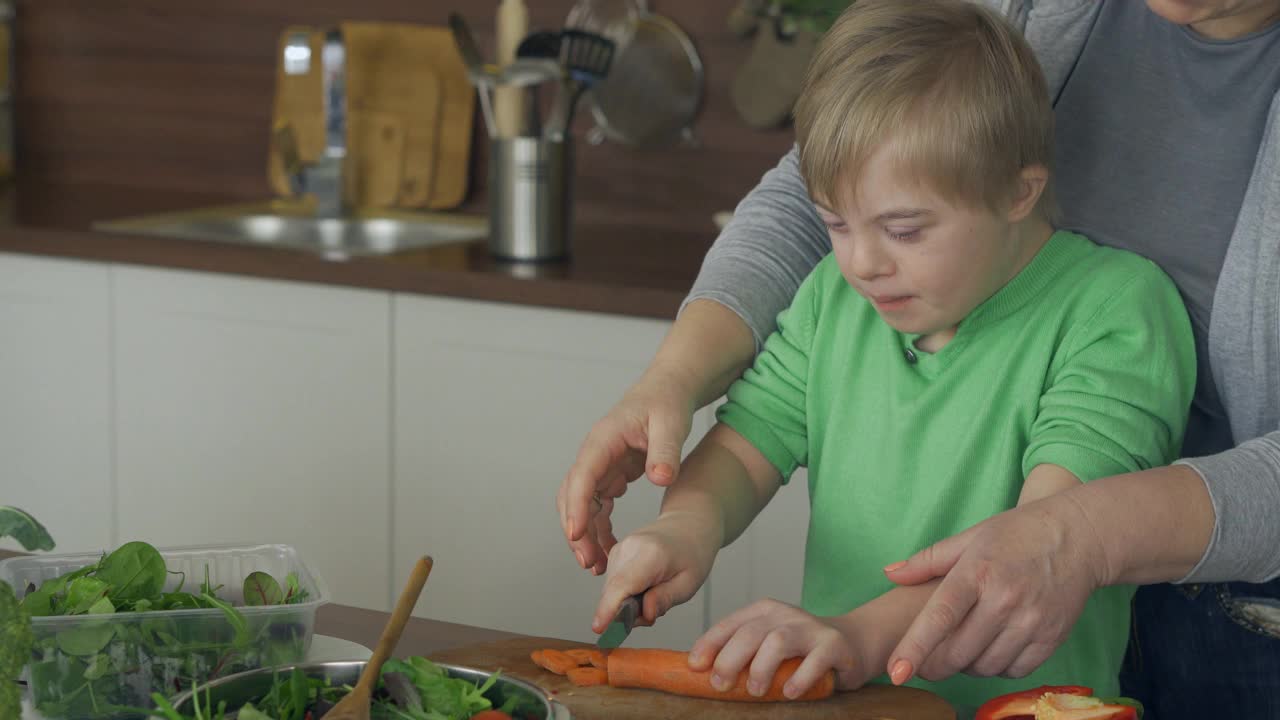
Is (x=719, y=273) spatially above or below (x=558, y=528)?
above

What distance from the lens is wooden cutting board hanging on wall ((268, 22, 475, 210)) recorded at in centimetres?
288

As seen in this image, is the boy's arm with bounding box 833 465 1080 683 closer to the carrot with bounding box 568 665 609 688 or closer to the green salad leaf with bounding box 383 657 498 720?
the carrot with bounding box 568 665 609 688

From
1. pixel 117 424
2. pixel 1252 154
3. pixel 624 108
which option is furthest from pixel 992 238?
pixel 117 424

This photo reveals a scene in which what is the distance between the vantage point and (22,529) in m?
1.08

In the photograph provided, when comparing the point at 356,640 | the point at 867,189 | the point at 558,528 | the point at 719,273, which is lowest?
the point at 558,528

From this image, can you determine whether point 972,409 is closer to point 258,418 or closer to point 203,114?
point 258,418

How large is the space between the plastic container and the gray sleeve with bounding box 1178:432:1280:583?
61 cm

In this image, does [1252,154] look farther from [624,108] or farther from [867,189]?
[624,108]

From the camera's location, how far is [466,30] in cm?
251

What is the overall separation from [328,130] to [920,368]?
173 centimetres

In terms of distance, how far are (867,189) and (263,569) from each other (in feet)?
1.72

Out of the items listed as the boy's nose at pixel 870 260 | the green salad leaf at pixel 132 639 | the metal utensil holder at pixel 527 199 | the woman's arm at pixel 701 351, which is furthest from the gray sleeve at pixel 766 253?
the metal utensil holder at pixel 527 199

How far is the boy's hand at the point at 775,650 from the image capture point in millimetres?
1027

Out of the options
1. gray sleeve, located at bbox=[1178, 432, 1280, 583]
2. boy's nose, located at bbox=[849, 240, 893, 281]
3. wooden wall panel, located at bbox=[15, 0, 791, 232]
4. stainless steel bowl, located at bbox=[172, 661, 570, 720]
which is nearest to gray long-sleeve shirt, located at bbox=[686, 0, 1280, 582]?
gray sleeve, located at bbox=[1178, 432, 1280, 583]
